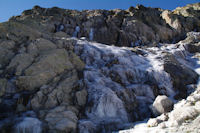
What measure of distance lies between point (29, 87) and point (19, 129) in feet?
20.7

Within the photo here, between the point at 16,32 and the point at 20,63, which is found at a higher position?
the point at 16,32

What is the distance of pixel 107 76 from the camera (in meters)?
23.4

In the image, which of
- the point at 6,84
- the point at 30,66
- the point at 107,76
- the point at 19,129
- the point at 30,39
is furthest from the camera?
the point at 30,39

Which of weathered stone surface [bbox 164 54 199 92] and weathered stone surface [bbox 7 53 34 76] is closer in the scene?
weathered stone surface [bbox 7 53 34 76]

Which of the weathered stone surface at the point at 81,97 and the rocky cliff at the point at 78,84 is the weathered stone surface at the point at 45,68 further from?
the weathered stone surface at the point at 81,97

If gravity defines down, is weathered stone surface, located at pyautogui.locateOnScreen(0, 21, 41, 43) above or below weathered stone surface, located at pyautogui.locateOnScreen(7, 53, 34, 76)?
above

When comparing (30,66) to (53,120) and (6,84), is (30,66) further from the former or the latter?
(53,120)

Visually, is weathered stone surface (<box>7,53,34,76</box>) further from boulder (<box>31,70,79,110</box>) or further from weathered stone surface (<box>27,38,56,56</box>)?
boulder (<box>31,70,79,110</box>)

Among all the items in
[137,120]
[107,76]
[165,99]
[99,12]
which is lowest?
[137,120]

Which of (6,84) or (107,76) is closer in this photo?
(6,84)

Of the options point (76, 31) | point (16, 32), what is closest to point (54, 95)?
point (16, 32)

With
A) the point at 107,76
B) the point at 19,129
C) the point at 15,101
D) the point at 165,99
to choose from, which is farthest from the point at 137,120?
the point at 15,101

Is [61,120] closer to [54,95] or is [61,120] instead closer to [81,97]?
[54,95]

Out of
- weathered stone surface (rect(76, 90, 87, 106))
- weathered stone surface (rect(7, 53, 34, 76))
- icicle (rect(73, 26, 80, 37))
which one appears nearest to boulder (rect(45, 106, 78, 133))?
weathered stone surface (rect(76, 90, 87, 106))
